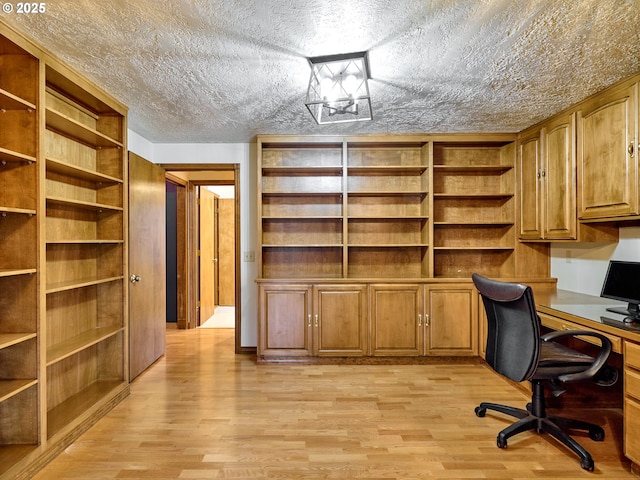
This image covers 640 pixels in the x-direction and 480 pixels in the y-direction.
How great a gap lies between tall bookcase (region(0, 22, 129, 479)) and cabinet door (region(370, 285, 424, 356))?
2.28m

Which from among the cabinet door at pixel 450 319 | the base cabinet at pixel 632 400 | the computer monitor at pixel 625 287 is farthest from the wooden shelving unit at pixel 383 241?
the base cabinet at pixel 632 400

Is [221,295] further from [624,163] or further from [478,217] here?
[624,163]

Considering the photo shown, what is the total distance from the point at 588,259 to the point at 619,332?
1453 millimetres

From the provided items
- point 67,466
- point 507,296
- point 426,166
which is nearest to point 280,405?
point 67,466

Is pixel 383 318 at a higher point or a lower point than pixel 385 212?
lower

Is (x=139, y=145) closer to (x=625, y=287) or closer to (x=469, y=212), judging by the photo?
(x=469, y=212)

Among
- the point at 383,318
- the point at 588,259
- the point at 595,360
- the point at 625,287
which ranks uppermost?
the point at 588,259

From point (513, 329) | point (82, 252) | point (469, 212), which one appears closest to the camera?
point (513, 329)

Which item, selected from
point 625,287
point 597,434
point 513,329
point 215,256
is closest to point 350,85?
point 513,329

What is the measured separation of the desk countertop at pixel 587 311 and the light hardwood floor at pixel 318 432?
77 cm

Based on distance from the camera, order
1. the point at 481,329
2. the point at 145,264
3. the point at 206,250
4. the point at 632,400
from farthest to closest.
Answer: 1. the point at 206,250
2. the point at 481,329
3. the point at 145,264
4. the point at 632,400

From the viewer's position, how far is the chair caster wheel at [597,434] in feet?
7.09

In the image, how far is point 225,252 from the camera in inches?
269

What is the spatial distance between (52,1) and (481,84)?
250 cm
